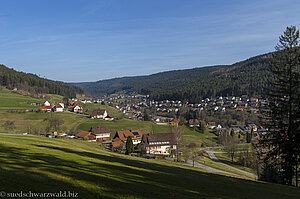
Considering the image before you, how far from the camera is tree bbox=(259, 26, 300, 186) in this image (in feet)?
60.4

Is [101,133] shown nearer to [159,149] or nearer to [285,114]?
[159,149]

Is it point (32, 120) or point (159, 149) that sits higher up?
point (32, 120)

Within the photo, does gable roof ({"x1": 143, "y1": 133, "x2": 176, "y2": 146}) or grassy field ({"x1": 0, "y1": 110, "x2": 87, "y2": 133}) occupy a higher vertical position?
grassy field ({"x1": 0, "y1": 110, "x2": 87, "y2": 133})

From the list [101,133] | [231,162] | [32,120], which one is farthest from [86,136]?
[231,162]

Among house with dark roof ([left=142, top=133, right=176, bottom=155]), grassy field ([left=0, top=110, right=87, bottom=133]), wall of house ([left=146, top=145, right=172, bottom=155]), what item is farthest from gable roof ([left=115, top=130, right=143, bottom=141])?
grassy field ([left=0, top=110, right=87, bottom=133])

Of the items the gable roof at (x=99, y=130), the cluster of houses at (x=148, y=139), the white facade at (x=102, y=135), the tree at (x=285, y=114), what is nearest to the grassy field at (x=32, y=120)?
the gable roof at (x=99, y=130)

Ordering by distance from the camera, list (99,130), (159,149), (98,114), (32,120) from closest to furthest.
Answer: (159,149)
(99,130)
(32,120)
(98,114)

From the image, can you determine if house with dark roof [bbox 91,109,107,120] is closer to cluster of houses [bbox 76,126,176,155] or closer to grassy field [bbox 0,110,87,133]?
grassy field [bbox 0,110,87,133]

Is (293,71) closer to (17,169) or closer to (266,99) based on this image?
(266,99)

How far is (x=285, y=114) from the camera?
19.1m

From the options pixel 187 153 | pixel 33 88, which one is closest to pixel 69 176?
pixel 187 153

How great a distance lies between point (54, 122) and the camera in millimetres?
59562

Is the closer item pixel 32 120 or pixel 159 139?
pixel 159 139

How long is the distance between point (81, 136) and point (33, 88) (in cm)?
11963
